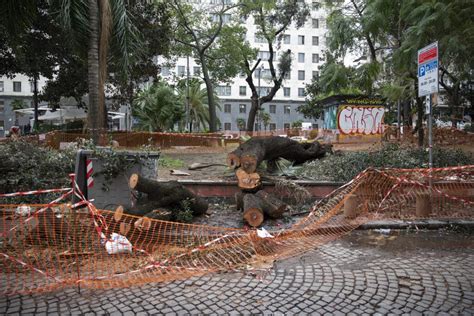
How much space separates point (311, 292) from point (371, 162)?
20.6 ft

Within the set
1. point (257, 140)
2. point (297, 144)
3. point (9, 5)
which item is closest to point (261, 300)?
point (257, 140)

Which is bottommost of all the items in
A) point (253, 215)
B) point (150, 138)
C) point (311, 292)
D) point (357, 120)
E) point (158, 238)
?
point (311, 292)

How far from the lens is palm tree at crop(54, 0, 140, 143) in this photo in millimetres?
11391

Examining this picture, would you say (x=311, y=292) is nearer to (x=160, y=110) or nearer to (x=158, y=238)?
(x=158, y=238)

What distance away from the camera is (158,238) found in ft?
18.5

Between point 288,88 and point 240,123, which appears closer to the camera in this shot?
point 240,123

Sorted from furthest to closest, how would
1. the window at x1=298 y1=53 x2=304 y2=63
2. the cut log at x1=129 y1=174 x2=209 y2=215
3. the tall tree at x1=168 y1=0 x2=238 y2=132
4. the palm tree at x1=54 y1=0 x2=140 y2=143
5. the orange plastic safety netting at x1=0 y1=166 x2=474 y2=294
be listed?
the window at x1=298 y1=53 x2=304 y2=63 → the tall tree at x1=168 y1=0 x2=238 y2=132 → the palm tree at x1=54 y1=0 x2=140 y2=143 → the cut log at x1=129 y1=174 x2=209 y2=215 → the orange plastic safety netting at x1=0 y1=166 x2=474 y2=294

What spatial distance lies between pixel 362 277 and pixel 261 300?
1.28 metres

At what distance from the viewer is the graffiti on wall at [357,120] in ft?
80.0

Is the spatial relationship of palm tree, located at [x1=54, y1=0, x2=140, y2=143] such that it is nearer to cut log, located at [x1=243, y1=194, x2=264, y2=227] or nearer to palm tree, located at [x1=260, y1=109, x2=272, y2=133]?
cut log, located at [x1=243, y1=194, x2=264, y2=227]

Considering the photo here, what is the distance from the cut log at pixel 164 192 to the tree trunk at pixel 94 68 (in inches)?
236

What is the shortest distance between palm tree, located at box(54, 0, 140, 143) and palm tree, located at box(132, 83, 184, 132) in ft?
69.5

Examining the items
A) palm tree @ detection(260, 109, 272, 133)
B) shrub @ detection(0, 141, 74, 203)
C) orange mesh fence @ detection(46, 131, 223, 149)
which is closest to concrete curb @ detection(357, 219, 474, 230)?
shrub @ detection(0, 141, 74, 203)

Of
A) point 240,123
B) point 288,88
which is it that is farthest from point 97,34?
point 288,88
